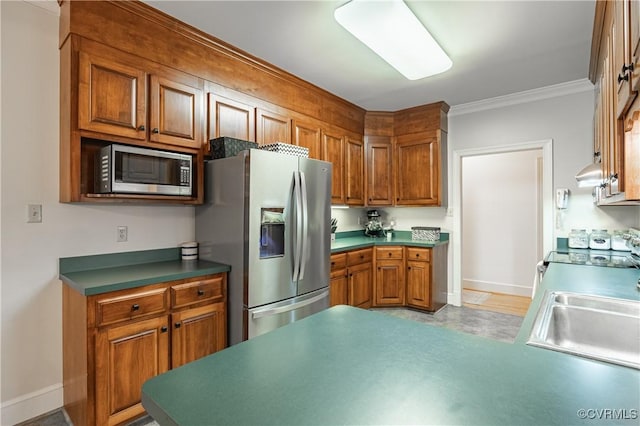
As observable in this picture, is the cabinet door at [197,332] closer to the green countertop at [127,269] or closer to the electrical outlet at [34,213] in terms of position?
the green countertop at [127,269]

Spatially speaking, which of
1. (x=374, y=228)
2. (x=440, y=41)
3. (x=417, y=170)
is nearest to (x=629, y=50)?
(x=440, y=41)

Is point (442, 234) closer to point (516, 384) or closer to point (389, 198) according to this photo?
point (389, 198)

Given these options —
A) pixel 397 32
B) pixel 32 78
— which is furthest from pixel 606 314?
pixel 32 78

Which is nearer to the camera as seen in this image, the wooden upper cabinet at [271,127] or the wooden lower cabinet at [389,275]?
the wooden upper cabinet at [271,127]

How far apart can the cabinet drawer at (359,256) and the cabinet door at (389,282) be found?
0.57 feet

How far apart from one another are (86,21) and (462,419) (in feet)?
8.75

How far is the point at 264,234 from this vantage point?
2.36 meters

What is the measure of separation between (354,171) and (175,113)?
2.41 m

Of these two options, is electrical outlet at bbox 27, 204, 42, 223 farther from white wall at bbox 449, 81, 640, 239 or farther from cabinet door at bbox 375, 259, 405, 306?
white wall at bbox 449, 81, 640, 239

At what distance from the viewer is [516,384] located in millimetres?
687

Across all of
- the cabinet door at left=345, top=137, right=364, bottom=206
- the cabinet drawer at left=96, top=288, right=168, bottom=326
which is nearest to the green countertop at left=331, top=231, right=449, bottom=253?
the cabinet door at left=345, top=137, right=364, bottom=206

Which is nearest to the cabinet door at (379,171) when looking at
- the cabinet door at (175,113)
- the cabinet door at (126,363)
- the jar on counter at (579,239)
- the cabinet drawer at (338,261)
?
the cabinet drawer at (338,261)

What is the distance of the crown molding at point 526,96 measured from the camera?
344cm

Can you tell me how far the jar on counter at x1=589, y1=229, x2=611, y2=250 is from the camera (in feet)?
10.0
